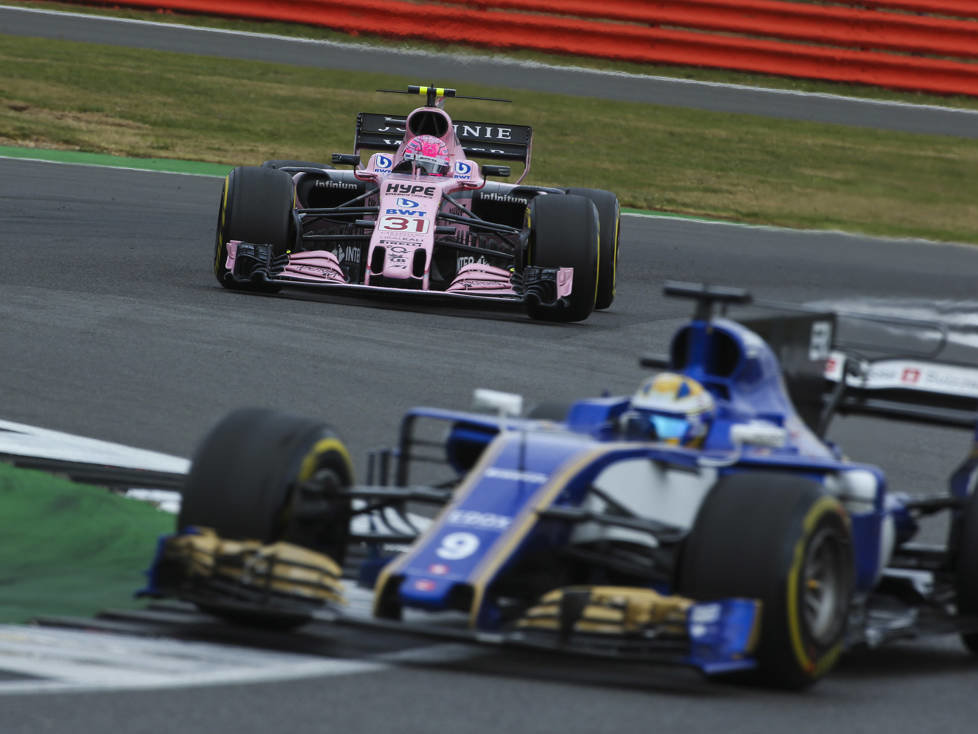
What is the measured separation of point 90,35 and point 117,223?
10.6m

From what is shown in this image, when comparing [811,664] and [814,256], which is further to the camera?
[814,256]

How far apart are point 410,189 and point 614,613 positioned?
8.74 meters

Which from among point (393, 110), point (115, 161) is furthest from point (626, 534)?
point (393, 110)

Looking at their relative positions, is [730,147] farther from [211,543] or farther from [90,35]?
[211,543]

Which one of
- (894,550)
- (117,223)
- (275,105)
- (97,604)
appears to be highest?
(275,105)

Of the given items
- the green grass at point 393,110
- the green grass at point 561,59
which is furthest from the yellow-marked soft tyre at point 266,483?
the green grass at point 561,59

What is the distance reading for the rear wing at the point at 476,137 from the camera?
49.8 ft

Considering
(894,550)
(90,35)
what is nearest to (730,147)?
(90,35)

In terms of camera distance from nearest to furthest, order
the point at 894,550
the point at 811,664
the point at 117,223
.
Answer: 1. the point at 811,664
2. the point at 894,550
3. the point at 117,223

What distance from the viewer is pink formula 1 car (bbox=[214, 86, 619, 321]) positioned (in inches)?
515

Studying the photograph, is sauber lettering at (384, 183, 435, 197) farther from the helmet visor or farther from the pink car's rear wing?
the helmet visor

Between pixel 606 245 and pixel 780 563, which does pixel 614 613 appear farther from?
pixel 606 245

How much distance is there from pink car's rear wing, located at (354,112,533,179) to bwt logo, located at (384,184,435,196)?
157 cm

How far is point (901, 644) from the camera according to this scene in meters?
6.55
